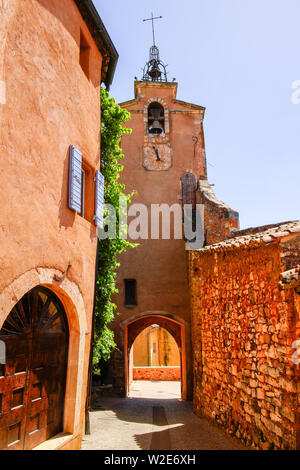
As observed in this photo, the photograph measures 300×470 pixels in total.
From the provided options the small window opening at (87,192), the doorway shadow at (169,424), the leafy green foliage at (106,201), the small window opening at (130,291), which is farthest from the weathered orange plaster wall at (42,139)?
the small window opening at (130,291)

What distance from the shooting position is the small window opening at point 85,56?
23.0 feet

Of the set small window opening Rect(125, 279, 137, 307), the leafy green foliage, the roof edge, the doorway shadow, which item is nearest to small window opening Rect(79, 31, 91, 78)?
the roof edge

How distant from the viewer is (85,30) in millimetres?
6898

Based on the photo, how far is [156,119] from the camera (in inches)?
598

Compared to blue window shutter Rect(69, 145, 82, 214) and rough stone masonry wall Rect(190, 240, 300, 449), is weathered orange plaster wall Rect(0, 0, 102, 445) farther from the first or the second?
rough stone masonry wall Rect(190, 240, 300, 449)

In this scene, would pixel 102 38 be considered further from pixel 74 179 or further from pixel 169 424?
pixel 169 424

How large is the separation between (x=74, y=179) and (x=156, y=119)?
10.4m

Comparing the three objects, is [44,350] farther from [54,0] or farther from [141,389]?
[141,389]

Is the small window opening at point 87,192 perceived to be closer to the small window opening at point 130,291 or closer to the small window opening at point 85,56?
the small window opening at point 85,56

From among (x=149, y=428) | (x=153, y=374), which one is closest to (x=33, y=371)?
(x=149, y=428)

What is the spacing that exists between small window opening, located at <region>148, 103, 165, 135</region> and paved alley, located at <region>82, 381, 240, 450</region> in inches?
412

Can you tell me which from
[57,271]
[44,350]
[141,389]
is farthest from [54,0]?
[141,389]

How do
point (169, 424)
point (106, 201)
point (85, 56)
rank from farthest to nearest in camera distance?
point (169, 424) → point (106, 201) → point (85, 56)

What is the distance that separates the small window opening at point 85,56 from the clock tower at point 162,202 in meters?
5.34
